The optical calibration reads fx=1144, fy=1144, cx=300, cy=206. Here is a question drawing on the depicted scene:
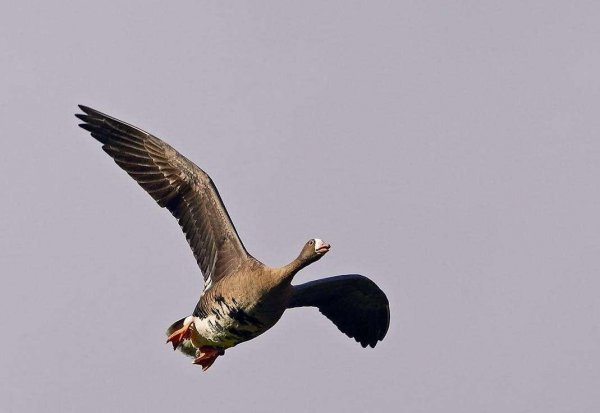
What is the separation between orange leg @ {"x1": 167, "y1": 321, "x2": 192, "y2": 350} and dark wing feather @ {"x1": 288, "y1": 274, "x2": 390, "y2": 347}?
200cm

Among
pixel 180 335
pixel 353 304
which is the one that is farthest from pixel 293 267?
pixel 353 304

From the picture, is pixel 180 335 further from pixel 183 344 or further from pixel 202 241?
pixel 202 241

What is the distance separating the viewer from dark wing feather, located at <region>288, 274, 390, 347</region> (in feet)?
73.6

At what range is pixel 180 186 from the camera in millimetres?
22000

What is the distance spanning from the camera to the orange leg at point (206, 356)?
22219 mm

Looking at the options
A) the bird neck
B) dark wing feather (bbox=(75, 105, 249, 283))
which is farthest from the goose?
the bird neck

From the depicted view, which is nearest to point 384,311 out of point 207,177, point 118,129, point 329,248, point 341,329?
point 341,329

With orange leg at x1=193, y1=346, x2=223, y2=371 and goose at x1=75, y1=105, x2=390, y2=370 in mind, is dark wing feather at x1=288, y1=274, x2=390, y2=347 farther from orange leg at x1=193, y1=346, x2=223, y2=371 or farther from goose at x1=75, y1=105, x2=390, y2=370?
orange leg at x1=193, y1=346, x2=223, y2=371

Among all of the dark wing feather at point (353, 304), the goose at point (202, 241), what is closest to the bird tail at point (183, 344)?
the goose at point (202, 241)

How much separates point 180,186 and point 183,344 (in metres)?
3.08

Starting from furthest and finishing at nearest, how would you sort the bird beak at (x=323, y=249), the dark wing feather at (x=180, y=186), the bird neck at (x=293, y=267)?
the dark wing feather at (x=180, y=186)
the bird beak at (x=323, y=249)
the bird neck at (x=293, y=267)

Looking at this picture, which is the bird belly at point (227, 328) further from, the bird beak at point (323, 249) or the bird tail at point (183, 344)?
the bird beak at point (323, 249)

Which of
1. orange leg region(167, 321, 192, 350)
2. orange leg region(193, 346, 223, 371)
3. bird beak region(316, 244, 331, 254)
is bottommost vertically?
orange leg region(193, 346, 223, 371)

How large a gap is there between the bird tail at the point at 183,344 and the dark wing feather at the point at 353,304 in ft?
6.84
